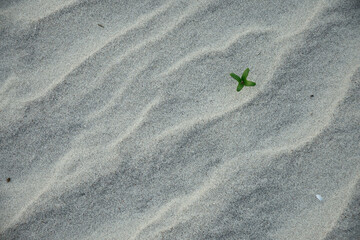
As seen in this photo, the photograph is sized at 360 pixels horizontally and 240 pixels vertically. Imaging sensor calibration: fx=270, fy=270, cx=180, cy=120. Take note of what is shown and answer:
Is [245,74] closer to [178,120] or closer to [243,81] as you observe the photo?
[243,81]

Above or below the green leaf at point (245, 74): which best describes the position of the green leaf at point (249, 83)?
below

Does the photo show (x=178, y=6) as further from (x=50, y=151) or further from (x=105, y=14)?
(x=50, y=151)

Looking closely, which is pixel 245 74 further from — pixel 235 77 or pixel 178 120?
pixel 178 120

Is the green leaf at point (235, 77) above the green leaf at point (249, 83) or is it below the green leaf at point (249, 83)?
above

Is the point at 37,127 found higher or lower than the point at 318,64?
higher

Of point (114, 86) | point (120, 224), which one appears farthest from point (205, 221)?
point (114, 86)

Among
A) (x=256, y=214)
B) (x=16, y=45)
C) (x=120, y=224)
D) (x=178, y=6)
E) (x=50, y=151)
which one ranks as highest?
(x=16, y=45)

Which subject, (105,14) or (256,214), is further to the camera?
(105,14)

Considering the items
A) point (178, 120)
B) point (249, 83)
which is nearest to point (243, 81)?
point (249, 83)
